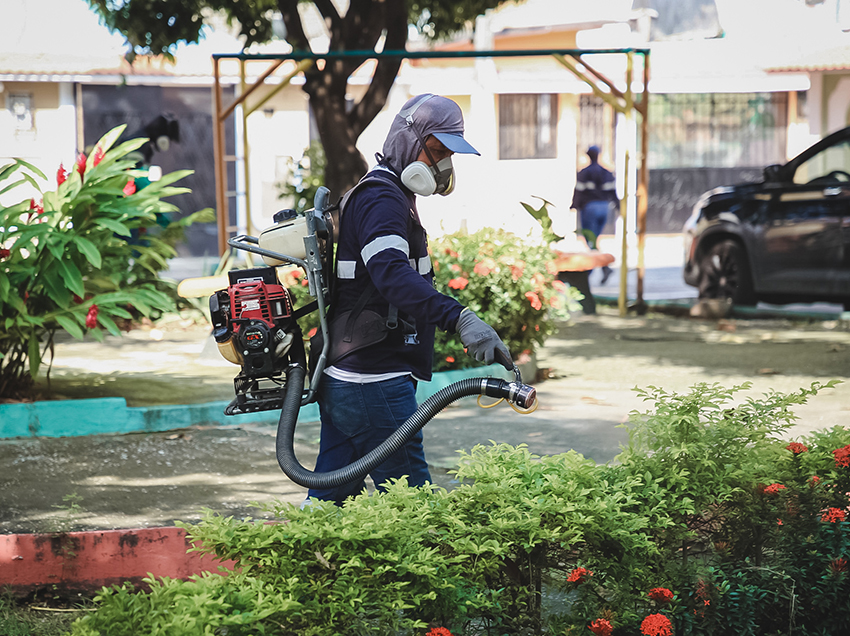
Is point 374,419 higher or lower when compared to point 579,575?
higher

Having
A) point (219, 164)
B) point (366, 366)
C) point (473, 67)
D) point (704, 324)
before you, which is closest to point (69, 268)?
point (366, 366)

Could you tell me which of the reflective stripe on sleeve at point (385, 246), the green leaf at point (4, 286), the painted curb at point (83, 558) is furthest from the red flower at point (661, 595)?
the green leaf at point (4, 286)

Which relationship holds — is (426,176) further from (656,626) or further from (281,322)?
(656,626)

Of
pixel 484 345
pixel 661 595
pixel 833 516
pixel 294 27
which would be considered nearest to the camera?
pixel 661 595

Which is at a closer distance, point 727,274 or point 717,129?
point 727,274

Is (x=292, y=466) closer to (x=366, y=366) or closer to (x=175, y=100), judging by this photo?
(x=366, y=366)

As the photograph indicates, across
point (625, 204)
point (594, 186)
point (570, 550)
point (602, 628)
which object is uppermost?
point (594, 186)

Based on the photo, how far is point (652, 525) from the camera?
2998 millimetres

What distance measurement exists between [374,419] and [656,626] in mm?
1187

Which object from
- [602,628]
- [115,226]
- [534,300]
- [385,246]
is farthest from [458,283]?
[602,628]

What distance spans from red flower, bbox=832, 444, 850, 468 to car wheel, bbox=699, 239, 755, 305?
28.3 ft

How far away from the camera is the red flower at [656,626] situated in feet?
8.93

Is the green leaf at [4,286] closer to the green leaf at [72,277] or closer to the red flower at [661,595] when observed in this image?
the green leaf at [72,277]

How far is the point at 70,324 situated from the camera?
6.46m
